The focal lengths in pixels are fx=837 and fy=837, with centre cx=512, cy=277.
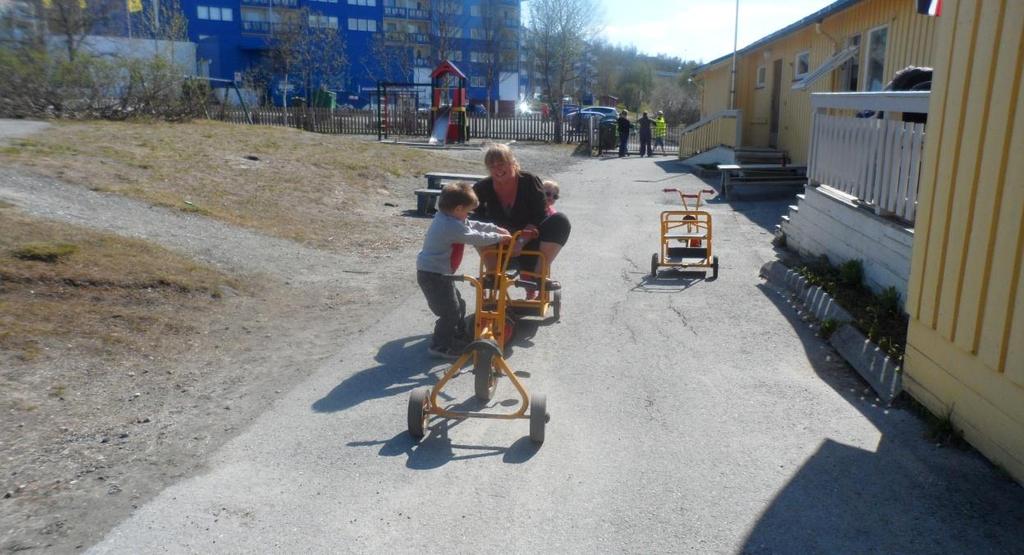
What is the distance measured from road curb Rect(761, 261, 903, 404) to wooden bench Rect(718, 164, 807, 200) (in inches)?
347

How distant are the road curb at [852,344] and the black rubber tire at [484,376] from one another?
8.34 ft

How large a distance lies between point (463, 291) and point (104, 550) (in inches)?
212

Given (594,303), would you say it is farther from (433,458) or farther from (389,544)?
(389,544)

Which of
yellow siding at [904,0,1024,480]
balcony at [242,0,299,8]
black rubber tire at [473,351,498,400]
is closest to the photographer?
yellow siding at [904,0,1024,480]

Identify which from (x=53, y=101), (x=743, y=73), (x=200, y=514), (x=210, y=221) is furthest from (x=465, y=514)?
(x=743, y=73)

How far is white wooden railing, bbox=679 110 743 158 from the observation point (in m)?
23.3

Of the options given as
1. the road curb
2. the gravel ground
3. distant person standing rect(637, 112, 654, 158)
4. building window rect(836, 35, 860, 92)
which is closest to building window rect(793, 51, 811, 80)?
building window rect(836, 35, 860, 92)

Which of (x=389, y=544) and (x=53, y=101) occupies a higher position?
(x=53, y=101)

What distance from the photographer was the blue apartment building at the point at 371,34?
66.7m

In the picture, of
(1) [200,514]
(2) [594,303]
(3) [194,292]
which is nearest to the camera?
(1) [200,514]

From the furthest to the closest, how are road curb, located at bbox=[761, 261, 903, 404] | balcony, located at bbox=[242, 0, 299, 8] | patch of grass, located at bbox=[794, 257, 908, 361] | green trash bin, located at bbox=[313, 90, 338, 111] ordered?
balcony, located at bbox=[242, 0, 299, 8]
green trash bin, located at bbox=[313, 90, 338, 111]
patch of grass, located at bbox=[794, 257, 908, 361]
road curb, located at bbox=[761, 261, 903, 404]

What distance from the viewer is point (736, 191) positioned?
17.2m

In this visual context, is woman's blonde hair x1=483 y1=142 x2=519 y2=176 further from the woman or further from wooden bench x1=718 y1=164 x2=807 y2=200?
wooden bench x1=718 y1=164 x2=807 y2=200

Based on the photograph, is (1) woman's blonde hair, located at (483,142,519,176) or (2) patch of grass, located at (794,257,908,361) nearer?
(2) patch of grass, located at (794,257,908,361)
